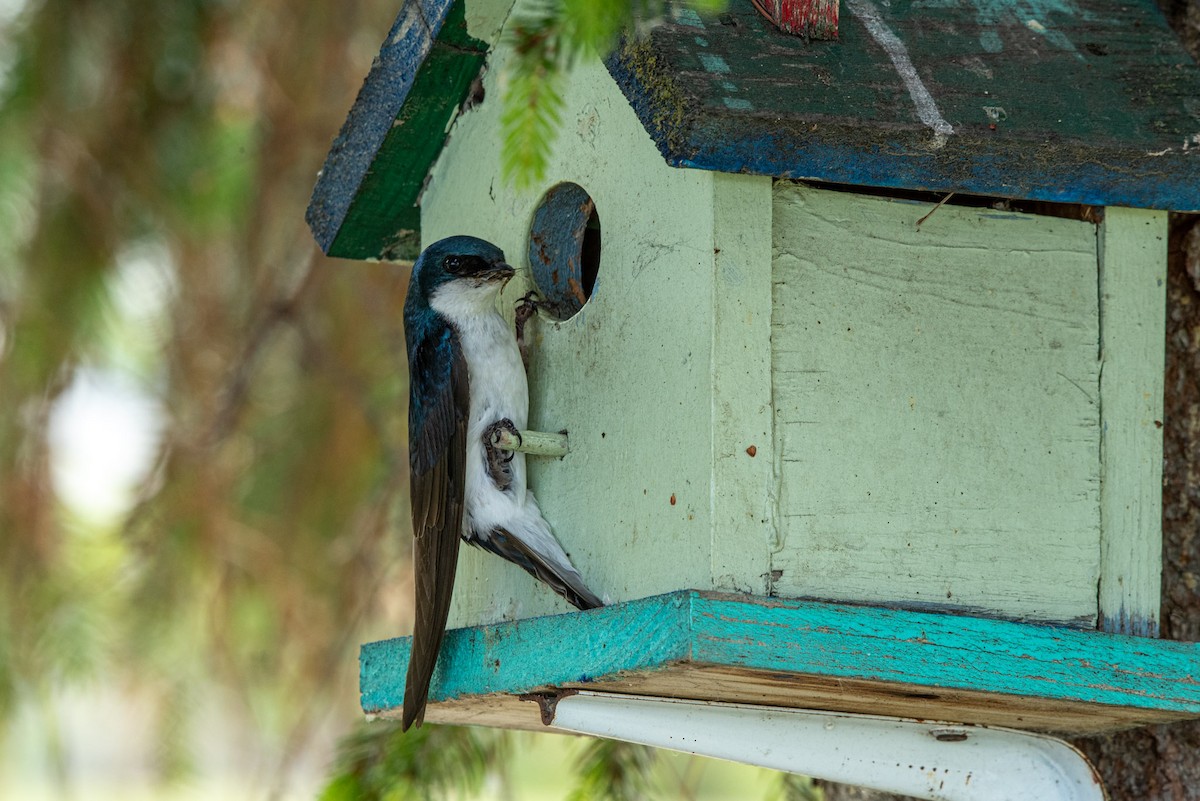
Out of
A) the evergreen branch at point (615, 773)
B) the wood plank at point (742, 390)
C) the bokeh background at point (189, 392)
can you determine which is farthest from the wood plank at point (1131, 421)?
the bokeh background at point (189, 392)

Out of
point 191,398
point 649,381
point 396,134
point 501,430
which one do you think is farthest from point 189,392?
point 649,381

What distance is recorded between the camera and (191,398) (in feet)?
10.8

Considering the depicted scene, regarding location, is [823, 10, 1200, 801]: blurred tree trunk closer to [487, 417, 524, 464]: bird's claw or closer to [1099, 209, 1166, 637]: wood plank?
[1099, 209, 1166, 637]: wood plank

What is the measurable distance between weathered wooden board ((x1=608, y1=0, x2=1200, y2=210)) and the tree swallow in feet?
1.82

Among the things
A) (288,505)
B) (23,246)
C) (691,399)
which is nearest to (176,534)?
(288,505)

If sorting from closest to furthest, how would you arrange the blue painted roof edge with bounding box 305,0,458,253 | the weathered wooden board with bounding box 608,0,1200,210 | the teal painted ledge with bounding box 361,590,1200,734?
the teal painted ledge with bounding box 361,590,1200,734 → the weathered wooden board with bounding box 608,0,1200,210 → the blue painted roof edge with bounding box 305,0,458,253

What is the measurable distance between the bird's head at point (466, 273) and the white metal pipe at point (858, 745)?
2.11ft

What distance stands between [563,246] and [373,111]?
40cm

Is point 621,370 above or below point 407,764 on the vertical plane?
above

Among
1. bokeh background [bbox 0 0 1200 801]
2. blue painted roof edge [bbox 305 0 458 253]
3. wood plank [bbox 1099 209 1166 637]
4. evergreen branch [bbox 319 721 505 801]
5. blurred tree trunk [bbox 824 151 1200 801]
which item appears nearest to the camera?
wood plank [bbox 1099 209 1166 637]

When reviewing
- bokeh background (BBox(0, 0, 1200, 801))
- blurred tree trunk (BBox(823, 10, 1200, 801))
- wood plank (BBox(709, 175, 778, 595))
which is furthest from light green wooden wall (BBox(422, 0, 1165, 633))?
bokeh background (BBox(0, 0, 1200, 801))

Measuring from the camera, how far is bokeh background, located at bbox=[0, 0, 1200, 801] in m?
3.00

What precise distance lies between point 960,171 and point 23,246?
2045mm

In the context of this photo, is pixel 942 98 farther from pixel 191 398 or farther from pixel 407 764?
pixel 191 398
